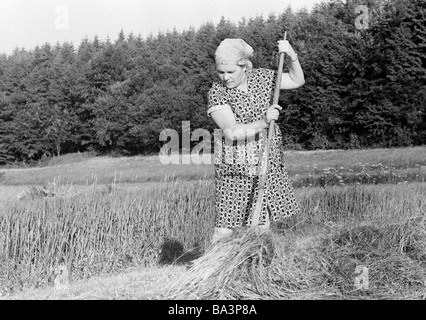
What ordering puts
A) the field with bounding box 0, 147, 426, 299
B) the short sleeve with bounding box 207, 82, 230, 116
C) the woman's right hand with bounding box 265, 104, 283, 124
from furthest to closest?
the short sleeve with bounding box 207, 82, 230, 116 → the field with bounding box 0, 147, 426, 299 → the woman's right hand with bounding box 265, 104, 283, 124

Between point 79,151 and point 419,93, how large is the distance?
106 ft

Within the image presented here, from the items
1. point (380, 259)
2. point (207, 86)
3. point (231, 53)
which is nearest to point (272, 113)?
point (231, 53)

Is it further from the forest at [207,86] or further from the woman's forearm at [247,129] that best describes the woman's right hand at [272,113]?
the forest at [207,86]

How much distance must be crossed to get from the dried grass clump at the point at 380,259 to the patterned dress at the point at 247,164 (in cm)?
50

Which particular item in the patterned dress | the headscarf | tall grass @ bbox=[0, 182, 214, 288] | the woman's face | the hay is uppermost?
the headscarf

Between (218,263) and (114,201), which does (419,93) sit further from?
(218,263)

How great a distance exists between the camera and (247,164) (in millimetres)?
4570

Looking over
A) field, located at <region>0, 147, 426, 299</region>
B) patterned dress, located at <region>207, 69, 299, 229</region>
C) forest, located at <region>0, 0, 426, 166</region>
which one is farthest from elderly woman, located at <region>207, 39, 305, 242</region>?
forest, located at <region>0, 0, 426, 166</region>

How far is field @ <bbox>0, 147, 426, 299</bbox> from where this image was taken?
14.1 feet

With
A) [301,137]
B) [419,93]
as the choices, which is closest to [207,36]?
[301,137]

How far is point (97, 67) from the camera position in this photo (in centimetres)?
5647

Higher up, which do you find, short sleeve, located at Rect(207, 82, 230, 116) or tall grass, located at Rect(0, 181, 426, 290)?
short sleeve, located at Rect(207, 82, 230, 116)

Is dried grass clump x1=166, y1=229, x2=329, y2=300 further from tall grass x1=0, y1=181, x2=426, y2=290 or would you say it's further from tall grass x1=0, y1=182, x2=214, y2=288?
tall grass x1=0, y1=182, x2=214, y2=288

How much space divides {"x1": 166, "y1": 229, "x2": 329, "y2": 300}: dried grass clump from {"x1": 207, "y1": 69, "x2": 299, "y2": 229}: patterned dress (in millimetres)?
355
